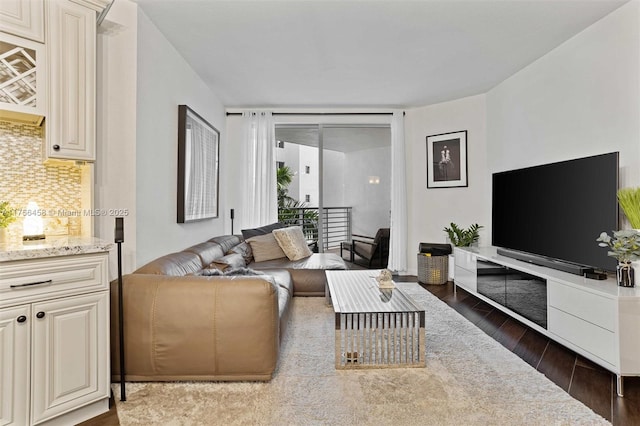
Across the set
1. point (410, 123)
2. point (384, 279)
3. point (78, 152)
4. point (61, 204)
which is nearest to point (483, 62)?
point (410, 123)

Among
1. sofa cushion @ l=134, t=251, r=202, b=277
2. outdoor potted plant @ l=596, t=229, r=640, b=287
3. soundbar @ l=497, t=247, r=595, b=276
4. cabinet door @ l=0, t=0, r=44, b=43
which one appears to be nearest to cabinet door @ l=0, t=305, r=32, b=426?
sofa cushion @ l=134, t=251, r=202, b=277

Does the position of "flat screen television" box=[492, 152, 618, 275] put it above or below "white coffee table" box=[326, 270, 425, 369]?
above

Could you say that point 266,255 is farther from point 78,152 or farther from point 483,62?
point 483,62

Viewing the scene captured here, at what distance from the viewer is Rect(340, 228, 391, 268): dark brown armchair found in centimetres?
534

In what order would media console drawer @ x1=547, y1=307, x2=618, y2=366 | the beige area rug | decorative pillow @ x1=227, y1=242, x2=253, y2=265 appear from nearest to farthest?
the beige area rug, media console drawer @ x1=547, y1=307, x2=618, y2=366, decorative pillow @ x1=227, y1=242, x2=253, y2=265

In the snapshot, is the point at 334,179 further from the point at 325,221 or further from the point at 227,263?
the point at 227,263

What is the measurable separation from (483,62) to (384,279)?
8.48 ft

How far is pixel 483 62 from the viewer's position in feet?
11.8

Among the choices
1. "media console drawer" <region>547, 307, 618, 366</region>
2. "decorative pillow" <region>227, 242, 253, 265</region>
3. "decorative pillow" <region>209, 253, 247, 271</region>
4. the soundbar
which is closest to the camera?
"media console drawer" <region>547, 307, 618, 366</region>

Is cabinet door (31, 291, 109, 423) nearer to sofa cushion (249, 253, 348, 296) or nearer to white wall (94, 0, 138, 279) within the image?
white wall (94, 0, 138, 279)

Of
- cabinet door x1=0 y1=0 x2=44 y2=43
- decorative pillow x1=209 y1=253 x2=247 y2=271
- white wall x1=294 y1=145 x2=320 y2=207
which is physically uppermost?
cabinet door x1=0 y1=0 x2=44 y2=43

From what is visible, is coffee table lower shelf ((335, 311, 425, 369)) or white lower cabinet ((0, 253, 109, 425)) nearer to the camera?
white lower cabinet ((0, 253, 109, 425))

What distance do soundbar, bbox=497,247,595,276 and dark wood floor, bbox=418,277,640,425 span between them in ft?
1.93

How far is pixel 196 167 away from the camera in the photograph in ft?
11.9
